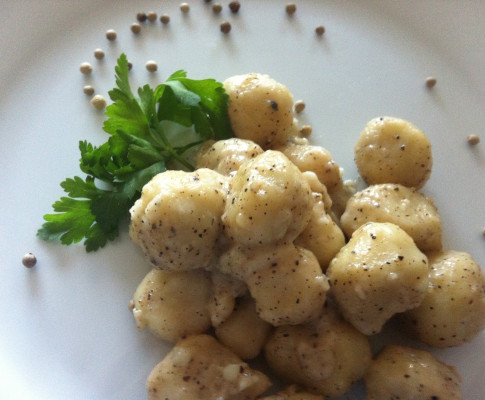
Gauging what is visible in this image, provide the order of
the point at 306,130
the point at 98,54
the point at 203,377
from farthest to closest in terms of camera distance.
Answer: the point at 98,54
the point at 306,130
the point at 203,377

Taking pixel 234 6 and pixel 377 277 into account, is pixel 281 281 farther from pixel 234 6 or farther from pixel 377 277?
pixel 234 6

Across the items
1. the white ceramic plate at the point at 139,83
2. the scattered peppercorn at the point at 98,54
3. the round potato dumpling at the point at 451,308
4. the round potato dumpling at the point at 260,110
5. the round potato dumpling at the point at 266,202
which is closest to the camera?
the round potato dumpling at the point at 266,202

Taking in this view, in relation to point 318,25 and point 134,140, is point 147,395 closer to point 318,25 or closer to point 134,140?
point 134,140

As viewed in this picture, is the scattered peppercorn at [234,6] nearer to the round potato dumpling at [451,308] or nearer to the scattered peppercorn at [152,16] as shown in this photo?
the scattered peppercorn at [152,16]

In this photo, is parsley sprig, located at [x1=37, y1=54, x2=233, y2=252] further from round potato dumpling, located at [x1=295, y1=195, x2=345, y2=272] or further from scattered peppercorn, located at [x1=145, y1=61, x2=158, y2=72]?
round potato dumpling, located at [x1=295, y1=195, x2=345, y2=272]

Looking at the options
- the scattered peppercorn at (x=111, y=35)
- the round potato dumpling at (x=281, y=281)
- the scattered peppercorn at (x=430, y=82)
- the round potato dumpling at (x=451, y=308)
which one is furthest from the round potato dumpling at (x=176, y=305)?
the scattered peppercorn at (x=430, y=82)

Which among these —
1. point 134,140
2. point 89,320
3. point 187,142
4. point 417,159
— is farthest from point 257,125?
point 89,320

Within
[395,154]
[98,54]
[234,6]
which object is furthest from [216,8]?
[395,154]
